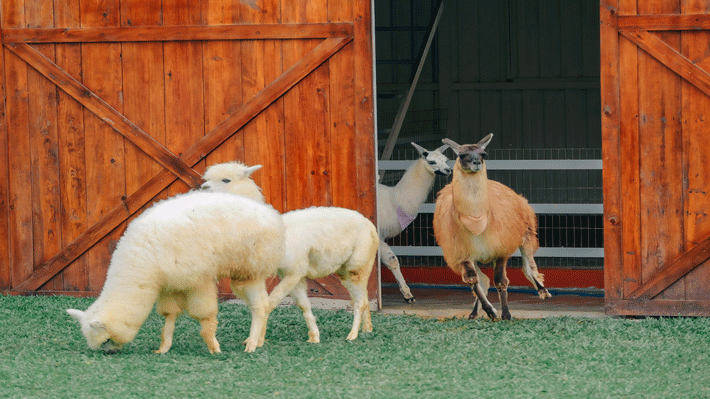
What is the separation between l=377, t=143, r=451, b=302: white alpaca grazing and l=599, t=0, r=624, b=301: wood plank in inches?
88.0

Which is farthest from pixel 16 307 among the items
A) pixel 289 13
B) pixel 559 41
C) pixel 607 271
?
pixel 559 41

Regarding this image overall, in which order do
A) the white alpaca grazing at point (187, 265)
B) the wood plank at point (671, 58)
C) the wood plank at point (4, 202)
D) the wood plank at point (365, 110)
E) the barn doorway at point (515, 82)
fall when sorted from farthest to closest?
the barn doorway at point (515, 82) → the wood plank at point (4, 202) → the wood plank at point (365, 110) → the wood plank at point (671, 58) → the white alpaca grazing at point (187, 265)

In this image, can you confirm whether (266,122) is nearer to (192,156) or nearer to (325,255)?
(192,156)

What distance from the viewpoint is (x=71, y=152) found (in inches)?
339

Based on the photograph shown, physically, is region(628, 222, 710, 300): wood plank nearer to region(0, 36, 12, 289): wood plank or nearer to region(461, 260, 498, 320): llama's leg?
region(461, 260, 498, 320): llama's leg

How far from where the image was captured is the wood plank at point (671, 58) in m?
7.39

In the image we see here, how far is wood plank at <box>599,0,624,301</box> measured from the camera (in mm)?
7566

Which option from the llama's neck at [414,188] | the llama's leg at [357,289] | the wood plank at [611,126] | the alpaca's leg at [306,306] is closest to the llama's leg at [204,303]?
the alpaca's leg at [306,306]

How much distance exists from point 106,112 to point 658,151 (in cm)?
512

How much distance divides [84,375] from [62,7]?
175 inches

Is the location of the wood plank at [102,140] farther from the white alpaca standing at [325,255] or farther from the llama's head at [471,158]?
the llama's head at [471,158]

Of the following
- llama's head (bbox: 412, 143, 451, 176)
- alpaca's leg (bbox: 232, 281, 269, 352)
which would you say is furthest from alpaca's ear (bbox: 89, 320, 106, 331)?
llama's head (bbox: 412, 143, 451, 176)

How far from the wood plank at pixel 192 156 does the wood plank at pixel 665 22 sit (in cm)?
246

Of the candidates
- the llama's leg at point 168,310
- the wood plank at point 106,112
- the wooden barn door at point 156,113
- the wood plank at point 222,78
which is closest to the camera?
the llama's leg at point 168,310
